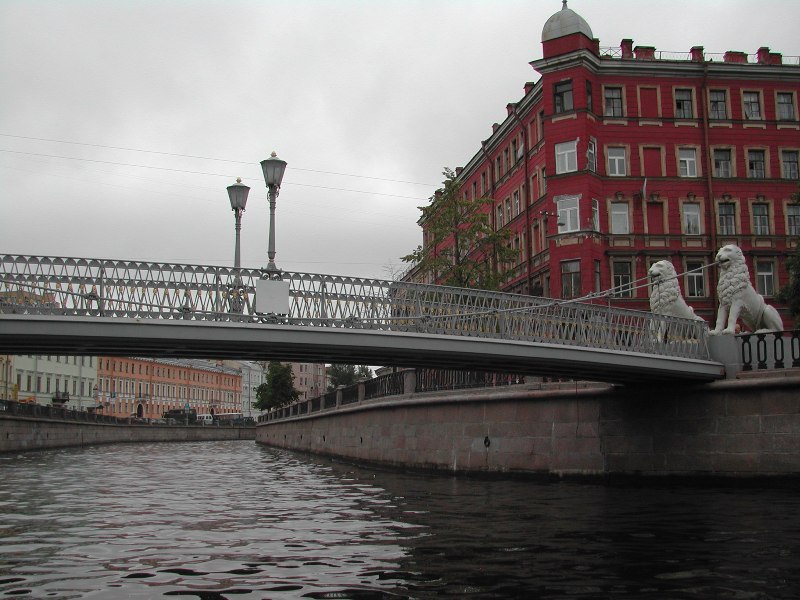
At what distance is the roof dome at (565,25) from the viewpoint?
1526 inches

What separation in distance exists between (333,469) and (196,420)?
2373 inches

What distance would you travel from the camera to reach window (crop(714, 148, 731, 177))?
40.3 metres

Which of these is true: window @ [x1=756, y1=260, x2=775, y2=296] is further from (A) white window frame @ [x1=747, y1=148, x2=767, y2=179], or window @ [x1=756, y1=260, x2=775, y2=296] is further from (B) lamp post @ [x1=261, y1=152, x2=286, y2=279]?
(B) lamp post @ [x1=261, y1=152, x2=286, y2=279]

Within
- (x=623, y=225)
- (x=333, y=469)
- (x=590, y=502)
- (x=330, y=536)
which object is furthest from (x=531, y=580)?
(x=623, y=225)

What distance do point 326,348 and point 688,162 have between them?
28.6 m

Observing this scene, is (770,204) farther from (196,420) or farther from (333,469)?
(196,420)

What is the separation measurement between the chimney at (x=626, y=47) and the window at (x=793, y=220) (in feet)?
30.9

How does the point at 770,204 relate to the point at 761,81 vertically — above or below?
below

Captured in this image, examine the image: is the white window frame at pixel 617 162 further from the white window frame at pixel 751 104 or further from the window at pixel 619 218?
the white window frame at pixel 751 104

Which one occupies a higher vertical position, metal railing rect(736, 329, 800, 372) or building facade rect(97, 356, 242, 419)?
building facade rect(97, 356, 242, 419)

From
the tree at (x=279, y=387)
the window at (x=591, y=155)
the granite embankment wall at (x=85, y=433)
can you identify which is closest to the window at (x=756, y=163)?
the window at (x=591, y=155)

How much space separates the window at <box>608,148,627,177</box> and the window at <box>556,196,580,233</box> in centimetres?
251

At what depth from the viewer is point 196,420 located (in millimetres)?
87750

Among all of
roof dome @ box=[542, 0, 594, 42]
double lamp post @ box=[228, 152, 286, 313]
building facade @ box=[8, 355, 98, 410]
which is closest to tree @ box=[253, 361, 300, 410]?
building facade @ box=[8, 355, 98, 410]
